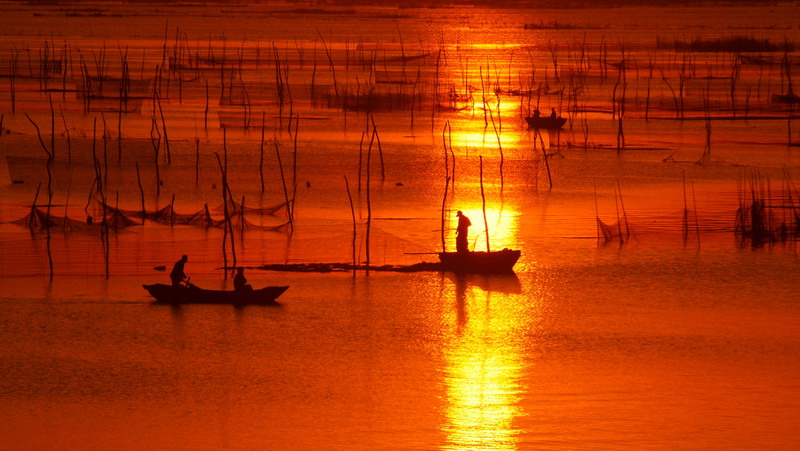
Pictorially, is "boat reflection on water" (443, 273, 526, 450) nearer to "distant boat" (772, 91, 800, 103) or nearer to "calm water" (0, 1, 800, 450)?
"calm water" (0, 1, 800, 450)

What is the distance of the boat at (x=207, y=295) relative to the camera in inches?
427

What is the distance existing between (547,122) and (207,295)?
12132 millimetres

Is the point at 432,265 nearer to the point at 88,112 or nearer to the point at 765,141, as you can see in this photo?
the point at 765,141

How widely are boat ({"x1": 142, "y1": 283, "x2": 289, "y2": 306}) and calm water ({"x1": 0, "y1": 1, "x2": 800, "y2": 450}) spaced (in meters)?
0.13

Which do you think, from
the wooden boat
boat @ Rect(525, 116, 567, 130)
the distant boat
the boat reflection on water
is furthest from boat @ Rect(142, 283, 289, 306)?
the distant boat

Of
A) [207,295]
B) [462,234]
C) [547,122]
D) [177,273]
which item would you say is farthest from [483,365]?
[547,122]

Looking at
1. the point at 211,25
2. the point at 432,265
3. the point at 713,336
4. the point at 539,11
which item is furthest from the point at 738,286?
the point at 539,11

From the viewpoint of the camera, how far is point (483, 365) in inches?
375

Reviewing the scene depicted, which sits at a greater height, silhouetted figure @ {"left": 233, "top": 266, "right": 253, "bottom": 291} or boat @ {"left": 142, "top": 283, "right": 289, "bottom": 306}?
silhouetted figure @ {"left": 233, "top": 266, "right": 253, "bottom": 291}

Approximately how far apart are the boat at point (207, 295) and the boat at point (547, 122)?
11704 millimetres

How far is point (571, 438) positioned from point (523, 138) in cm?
1450

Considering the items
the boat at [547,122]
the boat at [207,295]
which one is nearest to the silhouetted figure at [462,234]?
the boat at [207,295]

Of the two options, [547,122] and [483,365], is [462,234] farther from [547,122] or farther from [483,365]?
[547,122]

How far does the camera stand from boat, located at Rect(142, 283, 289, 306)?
1085 centimetres
